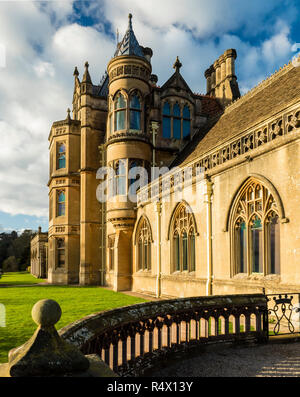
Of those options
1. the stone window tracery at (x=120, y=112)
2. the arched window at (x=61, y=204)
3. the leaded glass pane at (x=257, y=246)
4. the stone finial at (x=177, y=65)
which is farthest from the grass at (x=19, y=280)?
the leaded glass pane at (x=257, y=246)

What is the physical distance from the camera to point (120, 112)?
19.8 meters

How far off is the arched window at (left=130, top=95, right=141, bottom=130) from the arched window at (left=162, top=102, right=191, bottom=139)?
7.93 ft

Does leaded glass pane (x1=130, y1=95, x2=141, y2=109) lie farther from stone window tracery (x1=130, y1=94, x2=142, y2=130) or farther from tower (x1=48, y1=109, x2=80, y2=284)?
tower (x1=48, y1=109, x2=80, y2=284)

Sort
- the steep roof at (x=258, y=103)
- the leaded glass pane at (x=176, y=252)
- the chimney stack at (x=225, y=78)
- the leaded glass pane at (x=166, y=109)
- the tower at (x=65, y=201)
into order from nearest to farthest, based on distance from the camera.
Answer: the steep roof at (x=258, y=103) < the leaded glass pane at (x=176, y=252) < the leaded glass pane at (x=166, y=109) < the chimney stack at (x=225, y=78) < the tower at (x=65, y=201)

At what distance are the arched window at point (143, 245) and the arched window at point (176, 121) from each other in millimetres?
6283

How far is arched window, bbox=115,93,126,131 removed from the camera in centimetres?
1970

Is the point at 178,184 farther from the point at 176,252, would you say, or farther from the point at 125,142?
the point at 125,142

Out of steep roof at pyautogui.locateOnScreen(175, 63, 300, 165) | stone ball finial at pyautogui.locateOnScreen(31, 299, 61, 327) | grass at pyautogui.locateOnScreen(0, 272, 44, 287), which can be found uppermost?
steep roof at pyautogui.locateOnScreen(175, 63, 300, 165)

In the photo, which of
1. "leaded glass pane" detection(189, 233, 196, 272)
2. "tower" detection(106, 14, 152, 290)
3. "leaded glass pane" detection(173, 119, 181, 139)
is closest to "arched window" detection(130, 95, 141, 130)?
"tower" detection(106, 14, 152, 290)

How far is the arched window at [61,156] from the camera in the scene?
91.1ft

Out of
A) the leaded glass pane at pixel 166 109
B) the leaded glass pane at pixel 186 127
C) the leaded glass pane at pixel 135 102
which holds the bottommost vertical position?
the leaded glass pane at pixel 186 127

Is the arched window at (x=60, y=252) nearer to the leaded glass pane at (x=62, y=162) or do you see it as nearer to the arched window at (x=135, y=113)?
the leaded glass pane at (x=62, y=162)

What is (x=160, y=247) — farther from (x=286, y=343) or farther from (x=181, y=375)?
(x=181, y=375)

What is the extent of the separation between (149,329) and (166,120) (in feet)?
→ 59.0
